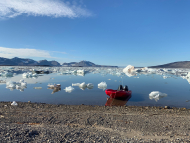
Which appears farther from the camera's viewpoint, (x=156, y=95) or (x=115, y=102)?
(x=156, y=95)

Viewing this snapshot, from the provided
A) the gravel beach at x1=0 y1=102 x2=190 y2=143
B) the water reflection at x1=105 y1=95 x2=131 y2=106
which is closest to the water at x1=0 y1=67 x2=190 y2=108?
the water reflection at x1=105 y1=95 x2=131 y2=106

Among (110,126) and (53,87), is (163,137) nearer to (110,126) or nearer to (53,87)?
(110,126)

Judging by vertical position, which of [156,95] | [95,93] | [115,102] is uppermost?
[156,95]

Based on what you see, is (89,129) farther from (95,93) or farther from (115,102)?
(95,93)

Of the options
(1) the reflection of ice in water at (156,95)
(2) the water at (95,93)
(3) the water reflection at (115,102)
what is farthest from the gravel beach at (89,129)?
(1) the reflection of ice in water at (156,95)

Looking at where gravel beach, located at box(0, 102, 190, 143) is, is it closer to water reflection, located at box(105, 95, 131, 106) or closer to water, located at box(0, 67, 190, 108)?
water reflection, located at box(105, 95, 131, 106)

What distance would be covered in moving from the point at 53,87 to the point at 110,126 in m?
11.3

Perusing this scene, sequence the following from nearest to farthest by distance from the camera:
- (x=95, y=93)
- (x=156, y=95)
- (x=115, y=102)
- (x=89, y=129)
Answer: (x=89, y=129) → (x=115, y=102) → (x=156, y=95) → (x=95, y=93)

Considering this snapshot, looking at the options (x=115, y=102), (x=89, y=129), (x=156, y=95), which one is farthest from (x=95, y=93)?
(x=89, y=129)

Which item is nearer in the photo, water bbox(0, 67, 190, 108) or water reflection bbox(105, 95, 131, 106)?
water reflection bbox(105, 95, 131, 106)

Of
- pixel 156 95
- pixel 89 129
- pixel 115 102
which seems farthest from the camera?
pixel 156 95

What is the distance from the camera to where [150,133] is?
4.18m

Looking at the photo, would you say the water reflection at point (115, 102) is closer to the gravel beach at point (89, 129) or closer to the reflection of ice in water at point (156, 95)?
the reflection of ice in water at point (156, 95)

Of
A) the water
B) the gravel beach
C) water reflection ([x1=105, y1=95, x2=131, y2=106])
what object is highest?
the gravel beach
